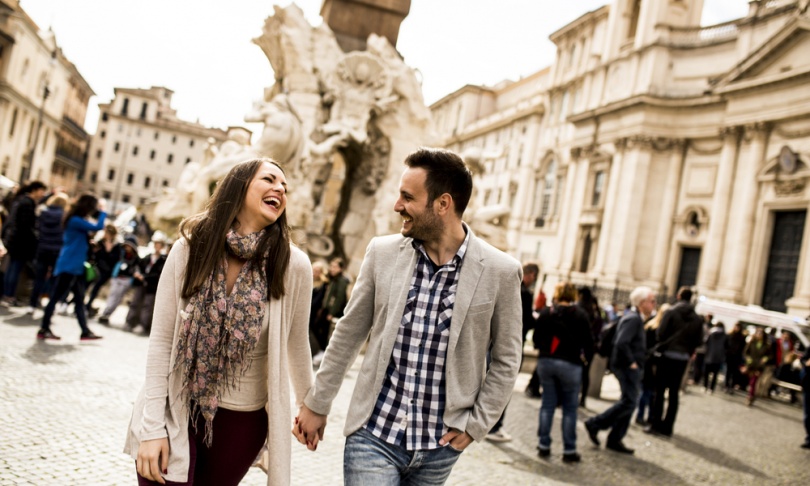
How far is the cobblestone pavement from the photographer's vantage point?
396 cm

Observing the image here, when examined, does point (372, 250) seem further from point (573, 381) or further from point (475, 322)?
point (573, 381)

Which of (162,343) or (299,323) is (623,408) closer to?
(299,323)

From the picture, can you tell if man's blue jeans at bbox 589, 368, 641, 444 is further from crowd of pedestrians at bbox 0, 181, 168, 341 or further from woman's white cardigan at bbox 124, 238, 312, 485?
crowd of pedestrians at bbox 0, 181, 168, 341

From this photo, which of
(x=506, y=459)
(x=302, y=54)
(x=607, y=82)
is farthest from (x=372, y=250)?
(x=607, y=82)

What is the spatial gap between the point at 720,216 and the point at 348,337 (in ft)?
98.4

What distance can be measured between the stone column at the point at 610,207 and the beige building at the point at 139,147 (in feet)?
180

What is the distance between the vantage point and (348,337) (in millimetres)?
2533

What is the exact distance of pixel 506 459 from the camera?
19.1ft

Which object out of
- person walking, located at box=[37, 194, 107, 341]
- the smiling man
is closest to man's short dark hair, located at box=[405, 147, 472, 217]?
the smiling man

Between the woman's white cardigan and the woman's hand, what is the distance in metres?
0.02

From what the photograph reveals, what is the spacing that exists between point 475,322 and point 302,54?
925 cm

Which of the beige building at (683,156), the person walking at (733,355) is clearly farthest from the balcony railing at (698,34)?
the person walking at (733,355)

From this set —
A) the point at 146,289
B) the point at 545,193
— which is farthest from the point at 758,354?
the point at 545,193

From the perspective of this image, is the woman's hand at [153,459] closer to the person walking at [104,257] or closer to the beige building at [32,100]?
the person walking at [104,257]
